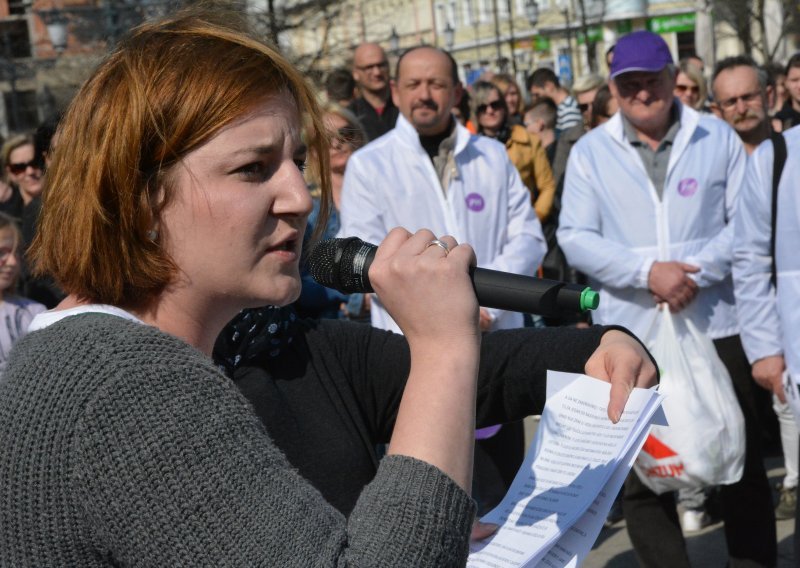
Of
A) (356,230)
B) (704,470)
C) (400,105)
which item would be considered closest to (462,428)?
(704,470)

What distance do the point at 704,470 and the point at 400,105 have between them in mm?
2154

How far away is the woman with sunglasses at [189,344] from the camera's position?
1.35 meters

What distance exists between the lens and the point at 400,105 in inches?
204

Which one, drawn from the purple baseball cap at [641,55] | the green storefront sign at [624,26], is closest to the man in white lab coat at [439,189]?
the purple baseball cap at [641,55]

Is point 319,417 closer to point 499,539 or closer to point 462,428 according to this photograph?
point 499,539

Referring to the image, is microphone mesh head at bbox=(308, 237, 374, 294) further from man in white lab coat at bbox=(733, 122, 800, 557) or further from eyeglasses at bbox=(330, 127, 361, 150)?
man in white lab coat at bbox=(733, 122, 800, 557)

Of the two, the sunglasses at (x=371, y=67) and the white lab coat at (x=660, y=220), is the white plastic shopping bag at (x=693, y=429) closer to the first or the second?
the white lab coat at (x=660, y=220)

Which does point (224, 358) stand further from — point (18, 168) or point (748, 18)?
point (748, 18)

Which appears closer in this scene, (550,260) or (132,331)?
(132,331)

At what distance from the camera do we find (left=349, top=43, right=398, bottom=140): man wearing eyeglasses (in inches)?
337

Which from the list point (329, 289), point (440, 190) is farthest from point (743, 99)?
point (329, 289)

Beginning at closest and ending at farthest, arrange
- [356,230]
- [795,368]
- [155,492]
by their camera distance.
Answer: [155,492] → [795,368] → [356,230]

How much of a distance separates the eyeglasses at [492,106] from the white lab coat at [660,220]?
3.43 metres

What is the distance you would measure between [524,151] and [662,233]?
3.24m
